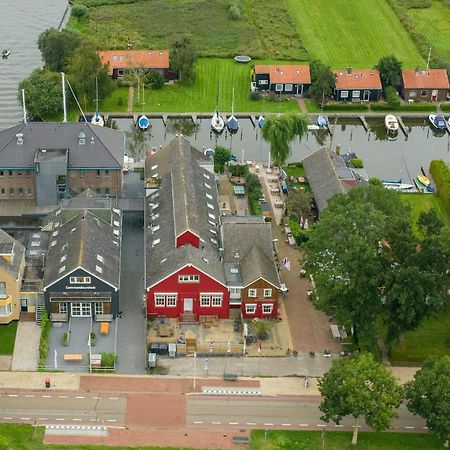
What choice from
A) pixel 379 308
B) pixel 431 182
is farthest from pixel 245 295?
pixel 431 182

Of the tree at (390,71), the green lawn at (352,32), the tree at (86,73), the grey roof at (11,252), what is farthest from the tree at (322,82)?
the grey roof at (11,252)

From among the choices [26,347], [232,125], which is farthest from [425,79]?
[26,347]

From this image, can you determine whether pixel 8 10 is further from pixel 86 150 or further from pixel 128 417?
pixel 128 417

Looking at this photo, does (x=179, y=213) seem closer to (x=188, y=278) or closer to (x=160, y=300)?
(x=188, y=278)

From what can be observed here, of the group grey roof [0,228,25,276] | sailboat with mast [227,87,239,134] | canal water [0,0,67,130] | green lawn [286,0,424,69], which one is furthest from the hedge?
canal water [0,0,67,130]

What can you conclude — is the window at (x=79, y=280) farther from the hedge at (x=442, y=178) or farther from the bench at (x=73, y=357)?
the hedge at (x=442, y=178)

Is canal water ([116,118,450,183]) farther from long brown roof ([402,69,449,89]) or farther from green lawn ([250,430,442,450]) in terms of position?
green lawn ([250,430,442,450])
